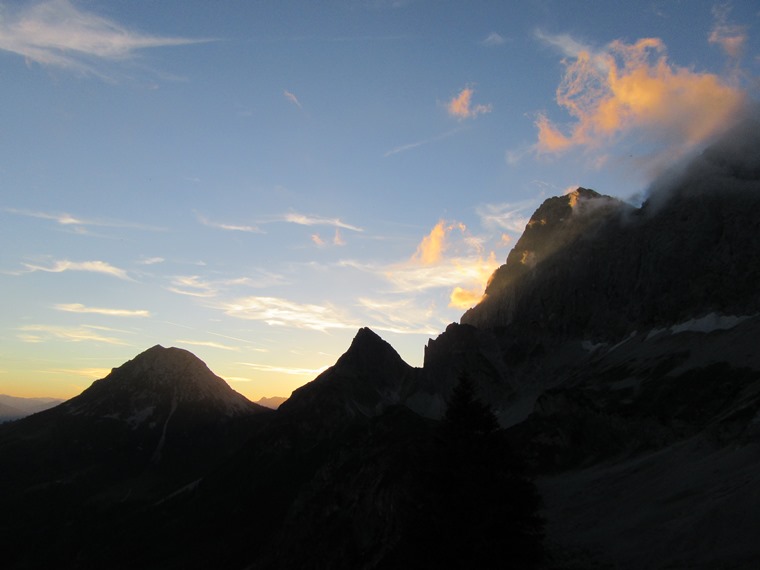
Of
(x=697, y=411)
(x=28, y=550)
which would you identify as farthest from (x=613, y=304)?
(x=28, y=550)

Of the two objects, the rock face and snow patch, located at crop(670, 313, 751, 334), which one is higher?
the rock face

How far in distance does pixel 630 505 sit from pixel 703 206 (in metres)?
163

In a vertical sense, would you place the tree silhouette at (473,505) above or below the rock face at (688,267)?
below

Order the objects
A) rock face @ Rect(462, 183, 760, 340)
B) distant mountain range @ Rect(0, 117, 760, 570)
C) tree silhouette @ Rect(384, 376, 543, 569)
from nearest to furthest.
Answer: tree silhouette @ Rect(384, 376, 543, 569) < distant mountain range @ Rect(0, 117, 760, 570) < rock face @ Rect(462, 183, 760, 340)

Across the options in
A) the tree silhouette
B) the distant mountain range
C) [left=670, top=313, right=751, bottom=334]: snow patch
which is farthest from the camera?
[left=670, top=313, right=751, bottom=334]: snow patch

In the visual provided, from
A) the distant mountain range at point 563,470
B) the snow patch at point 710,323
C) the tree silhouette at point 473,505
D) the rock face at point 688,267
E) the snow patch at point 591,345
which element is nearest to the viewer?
the tree silhouette at point 473,505

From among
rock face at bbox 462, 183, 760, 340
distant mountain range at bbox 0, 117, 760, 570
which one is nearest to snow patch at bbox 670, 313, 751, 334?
distant mountain range at bbox 0, 117, 760, 570

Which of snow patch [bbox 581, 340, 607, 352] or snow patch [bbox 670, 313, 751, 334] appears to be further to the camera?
snow patch [bbox 581, 340, 607, 352]

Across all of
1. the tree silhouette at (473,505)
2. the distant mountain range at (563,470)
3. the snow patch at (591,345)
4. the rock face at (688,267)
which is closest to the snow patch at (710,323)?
the distant mountain range at (563,470)

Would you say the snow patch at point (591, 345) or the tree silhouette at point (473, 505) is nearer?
the tree silhouette at point (473, 505)

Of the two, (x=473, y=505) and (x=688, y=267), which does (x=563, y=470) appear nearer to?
(x=473, y=505)

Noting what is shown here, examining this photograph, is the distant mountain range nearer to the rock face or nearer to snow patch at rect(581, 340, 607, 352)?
the rock face

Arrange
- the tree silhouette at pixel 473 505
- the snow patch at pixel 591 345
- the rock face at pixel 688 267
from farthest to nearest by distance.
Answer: the snow patch at pixel 591 345 < the rock face at pixel 688 267 < the tree silhouette at pixel 473 505

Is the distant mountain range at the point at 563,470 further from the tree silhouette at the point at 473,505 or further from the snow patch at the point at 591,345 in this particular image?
the snow patch at the point at 591,345
